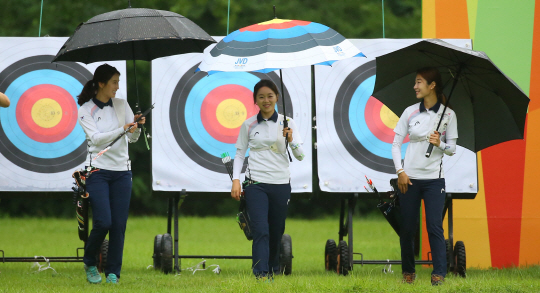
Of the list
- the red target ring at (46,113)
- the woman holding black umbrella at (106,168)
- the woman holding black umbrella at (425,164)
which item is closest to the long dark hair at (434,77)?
the woman holding black umbrella at (425,164)

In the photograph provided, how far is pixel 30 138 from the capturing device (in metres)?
6.35

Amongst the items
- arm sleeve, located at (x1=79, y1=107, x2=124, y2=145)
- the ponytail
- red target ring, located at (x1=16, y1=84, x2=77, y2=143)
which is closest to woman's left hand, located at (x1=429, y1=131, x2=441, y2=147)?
arm sleeve, located at (x1=79, y1=107, x2=124, y2=145)

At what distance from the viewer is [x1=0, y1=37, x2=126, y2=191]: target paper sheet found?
6.25 meters

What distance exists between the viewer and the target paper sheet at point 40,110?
6.25 m

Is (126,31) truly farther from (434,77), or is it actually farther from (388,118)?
(388,118)

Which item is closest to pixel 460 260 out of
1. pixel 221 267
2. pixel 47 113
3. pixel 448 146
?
pixel 448 146

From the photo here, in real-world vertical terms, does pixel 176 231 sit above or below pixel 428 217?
below

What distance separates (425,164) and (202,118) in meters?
2.36

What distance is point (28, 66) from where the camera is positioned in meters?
6.38

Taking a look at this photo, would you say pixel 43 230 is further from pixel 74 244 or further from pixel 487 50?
pixel 487 50

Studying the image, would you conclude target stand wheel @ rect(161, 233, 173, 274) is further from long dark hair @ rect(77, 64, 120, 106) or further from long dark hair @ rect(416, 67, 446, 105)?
long dark hair @ rect(416, 67, 446, 105)

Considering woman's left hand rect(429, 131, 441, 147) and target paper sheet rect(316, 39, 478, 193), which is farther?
target paper sheet rect(316, 39, 478, 193)

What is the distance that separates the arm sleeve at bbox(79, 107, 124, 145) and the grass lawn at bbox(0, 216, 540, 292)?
3.22 feet

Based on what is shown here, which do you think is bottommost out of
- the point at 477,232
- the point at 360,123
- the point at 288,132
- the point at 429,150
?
the point at 477,232
